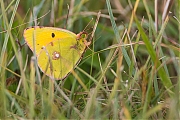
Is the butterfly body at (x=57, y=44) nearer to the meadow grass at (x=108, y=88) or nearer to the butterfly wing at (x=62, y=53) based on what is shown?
the butterfly wing at (x=62, y=53)

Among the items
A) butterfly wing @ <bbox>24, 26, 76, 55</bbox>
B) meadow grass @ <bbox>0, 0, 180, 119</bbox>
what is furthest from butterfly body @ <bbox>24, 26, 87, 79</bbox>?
meadow grass @ <bbox>0, 0, 180, 119</bbox>

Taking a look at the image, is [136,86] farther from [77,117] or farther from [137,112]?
[77,117]

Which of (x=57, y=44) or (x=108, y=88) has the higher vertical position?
(x=57, y=44)

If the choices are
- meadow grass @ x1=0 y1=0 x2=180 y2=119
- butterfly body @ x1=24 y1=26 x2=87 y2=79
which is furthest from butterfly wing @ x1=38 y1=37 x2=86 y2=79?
meadow grass @ x1=0 y1=0 x2=180 y2=119

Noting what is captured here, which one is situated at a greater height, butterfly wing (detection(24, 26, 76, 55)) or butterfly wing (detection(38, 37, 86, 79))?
butterfly wing (detection(24, 26, 76, 55))

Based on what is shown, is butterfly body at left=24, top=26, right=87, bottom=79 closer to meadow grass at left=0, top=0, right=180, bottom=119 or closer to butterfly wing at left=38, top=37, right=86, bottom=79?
butterfly wing at left=38, top=37, right=86, bottom=79

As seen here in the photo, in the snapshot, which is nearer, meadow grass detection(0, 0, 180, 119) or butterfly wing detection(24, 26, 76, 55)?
meadow grass detection(0, 0, 180, 119)

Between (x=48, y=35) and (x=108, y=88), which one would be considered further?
(x=48, y=35)

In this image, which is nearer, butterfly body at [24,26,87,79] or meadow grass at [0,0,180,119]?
meadow grass at [0,0,180,119]

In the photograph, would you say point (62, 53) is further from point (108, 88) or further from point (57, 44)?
point (108, 88)

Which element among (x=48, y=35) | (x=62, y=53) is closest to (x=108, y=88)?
(x=62, y=53)

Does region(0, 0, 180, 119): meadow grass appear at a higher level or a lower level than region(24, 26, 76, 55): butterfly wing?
lower
